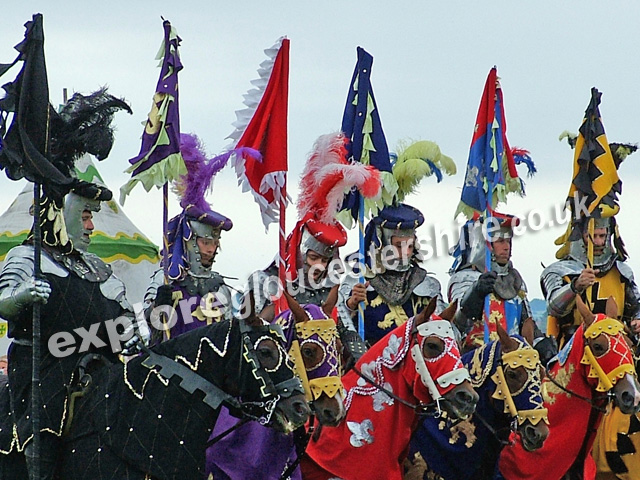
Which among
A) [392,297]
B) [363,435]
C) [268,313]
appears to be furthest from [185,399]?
[392,297]

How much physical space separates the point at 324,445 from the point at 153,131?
7.93 feet

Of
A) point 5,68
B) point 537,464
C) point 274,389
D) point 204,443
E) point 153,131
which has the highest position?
point 5,68

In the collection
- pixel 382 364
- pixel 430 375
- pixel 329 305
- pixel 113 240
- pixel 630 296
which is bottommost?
pixel 113 240

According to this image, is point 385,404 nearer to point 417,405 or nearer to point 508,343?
point 417,405

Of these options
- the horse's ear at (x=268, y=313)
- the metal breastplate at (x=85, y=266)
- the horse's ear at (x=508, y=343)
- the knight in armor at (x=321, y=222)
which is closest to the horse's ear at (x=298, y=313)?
the horse's ear at (x=268, y=313)

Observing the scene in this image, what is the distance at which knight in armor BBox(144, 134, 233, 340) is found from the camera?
10.2 m

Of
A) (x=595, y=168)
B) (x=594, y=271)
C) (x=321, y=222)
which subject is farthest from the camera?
→ (x=594, y=271)

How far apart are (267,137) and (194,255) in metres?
2.06

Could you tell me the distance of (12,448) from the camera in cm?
729

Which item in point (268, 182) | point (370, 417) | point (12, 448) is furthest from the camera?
point (268, 182)

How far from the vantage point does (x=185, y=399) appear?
6.90 m

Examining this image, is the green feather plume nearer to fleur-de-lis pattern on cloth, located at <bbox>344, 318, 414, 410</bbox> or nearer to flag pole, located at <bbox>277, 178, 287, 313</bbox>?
flag pole, located at <bbox>277, 178, 287, 313</bbox>

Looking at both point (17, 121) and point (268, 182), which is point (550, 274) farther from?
point (17, 121)

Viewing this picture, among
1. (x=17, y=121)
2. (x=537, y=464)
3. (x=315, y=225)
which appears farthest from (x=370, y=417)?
(x=17, y=121)
